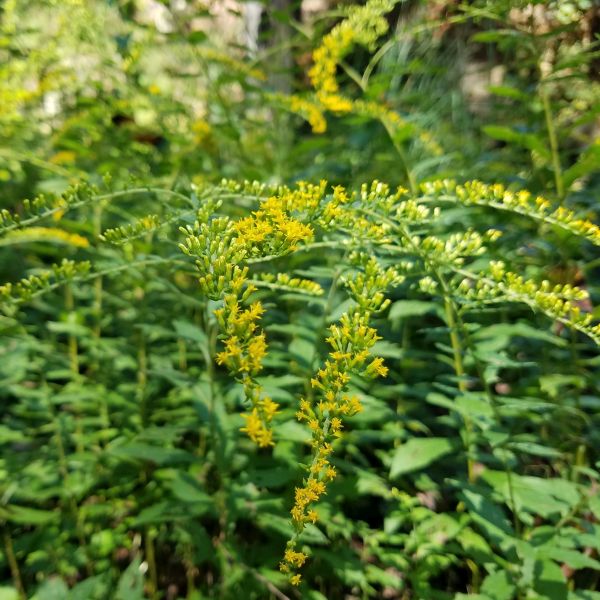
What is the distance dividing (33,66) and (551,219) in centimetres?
211

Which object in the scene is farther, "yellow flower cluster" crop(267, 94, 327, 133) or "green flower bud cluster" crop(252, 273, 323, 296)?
"yellow flower cluster" crop(267, 94, 327, 133)

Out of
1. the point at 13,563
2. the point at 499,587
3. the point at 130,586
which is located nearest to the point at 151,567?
the point at 13,563

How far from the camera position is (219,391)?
1.49 m

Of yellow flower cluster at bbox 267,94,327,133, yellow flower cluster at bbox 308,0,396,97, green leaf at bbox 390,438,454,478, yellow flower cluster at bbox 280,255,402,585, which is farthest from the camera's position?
yellow flower cluster at bbox 267,94,327,133

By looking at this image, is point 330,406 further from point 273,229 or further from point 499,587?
point 499,587

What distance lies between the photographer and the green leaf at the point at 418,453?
4.18 ft

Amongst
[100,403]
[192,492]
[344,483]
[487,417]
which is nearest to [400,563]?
[344,483]

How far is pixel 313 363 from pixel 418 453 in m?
0.33

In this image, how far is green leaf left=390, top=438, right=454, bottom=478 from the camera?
1275mm

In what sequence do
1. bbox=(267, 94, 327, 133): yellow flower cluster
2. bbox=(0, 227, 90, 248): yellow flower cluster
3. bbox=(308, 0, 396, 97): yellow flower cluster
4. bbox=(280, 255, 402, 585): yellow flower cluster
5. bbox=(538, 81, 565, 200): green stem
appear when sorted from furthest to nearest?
bbox=(267, 94, 327, 133): yellow flower cluster
bbox=(308, 0, 396, 97): yellow flower cluster
bbox=(0, 227, 90, 248): yellow flower cluster
bbox=(538, 81, 565, 200): green stem
bbox=(280, 255, 402, 585): yellow flower cluster

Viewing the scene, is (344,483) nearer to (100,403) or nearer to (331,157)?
(100,403)

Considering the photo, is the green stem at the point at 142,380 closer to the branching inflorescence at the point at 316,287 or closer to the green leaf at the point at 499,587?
the branching inflorescence at the point at 316,287

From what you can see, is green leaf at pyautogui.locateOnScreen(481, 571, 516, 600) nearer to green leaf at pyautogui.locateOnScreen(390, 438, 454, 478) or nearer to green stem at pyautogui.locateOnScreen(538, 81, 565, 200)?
green leaf at pyautogui.locateOnScreen(390, 438, 454, 478)

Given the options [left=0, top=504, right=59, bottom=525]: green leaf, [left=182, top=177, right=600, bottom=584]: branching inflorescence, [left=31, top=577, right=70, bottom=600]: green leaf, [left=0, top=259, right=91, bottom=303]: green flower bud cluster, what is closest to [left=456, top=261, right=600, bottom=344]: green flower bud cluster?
[left=182, top=177, right=600, bottom=584]: branching inflorescence
